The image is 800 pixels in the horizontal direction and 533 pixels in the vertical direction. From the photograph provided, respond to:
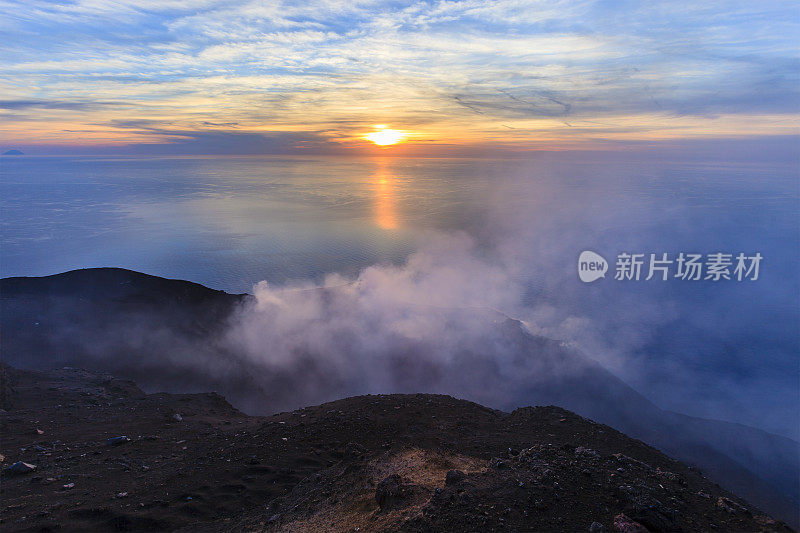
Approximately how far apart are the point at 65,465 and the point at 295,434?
4.89m

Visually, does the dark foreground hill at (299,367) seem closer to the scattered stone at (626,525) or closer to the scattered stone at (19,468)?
the scattered stone at (19,468)

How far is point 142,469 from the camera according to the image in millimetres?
9180

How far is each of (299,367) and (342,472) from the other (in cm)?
1445

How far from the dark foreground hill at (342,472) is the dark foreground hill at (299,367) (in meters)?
6.38

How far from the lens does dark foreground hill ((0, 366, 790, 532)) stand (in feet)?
20.4

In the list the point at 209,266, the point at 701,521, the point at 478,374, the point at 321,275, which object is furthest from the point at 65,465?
the point at 209,266

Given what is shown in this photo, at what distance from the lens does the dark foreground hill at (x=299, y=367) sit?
19156 mm

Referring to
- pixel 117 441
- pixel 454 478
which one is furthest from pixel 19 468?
pixel 454 478

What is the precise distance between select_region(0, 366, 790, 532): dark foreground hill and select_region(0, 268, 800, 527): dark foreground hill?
6.38m

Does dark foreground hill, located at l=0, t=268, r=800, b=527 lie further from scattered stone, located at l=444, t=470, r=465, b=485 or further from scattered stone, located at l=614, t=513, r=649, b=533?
scattered stone, located at l=614, t=513, r=649, b=533

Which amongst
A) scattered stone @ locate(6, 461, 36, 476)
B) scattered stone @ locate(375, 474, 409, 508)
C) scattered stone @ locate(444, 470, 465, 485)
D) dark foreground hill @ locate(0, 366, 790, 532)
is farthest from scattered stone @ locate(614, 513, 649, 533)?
scattered stone @ locate(6, 461, 36, 476)

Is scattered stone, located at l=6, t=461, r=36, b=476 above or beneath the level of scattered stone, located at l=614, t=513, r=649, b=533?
beneath

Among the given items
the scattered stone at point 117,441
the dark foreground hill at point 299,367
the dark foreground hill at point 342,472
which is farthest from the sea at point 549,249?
the scattered stone at point 117,441

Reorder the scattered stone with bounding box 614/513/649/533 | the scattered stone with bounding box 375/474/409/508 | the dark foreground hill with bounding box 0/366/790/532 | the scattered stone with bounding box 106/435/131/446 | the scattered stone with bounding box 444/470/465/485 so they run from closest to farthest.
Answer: the scattered stone with bounding box 614/513/649/533, the dark foreground hill with bounding box 0/366/790/532, the scattered stone with bounding box 375/474/409/508, the scattered stone with bounding box 444/470/465/485, the scattered stone with bounding box 106/435/131/446
